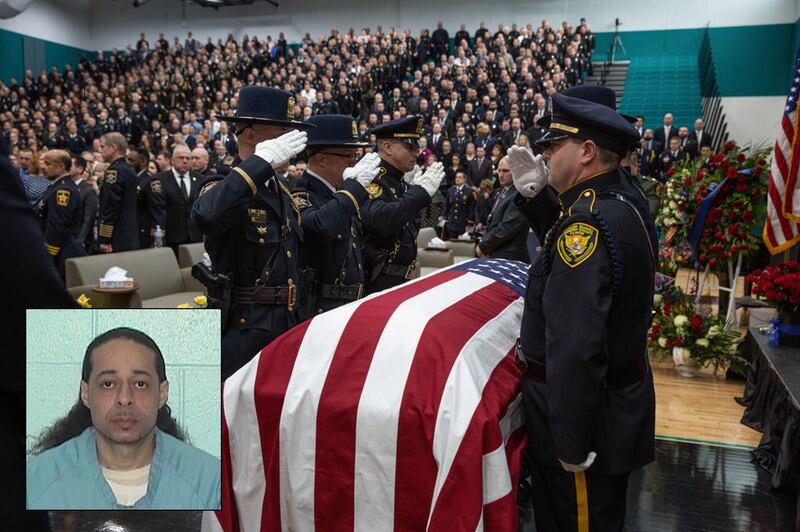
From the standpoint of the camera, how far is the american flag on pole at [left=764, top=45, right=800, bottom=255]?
418cm

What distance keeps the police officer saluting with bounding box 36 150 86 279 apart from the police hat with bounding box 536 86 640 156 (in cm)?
459

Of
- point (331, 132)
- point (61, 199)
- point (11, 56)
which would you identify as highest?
point (11, 56)

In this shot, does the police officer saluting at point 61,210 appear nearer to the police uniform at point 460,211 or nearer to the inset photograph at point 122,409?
the inset photograph at point 122,409

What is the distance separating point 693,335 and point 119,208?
4.79 m

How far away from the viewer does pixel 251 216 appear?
2322 millimetres

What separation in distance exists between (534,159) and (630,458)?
92 cm

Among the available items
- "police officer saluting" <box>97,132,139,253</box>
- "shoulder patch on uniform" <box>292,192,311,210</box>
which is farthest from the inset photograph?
"police officer saluting" <box>97,132,139,253</box>

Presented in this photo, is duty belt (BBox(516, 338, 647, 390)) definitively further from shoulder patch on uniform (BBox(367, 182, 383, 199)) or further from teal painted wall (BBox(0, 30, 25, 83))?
teal painted wall (BBox(0, 30, 25, 83))

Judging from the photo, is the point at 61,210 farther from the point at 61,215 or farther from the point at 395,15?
the point at 395,15

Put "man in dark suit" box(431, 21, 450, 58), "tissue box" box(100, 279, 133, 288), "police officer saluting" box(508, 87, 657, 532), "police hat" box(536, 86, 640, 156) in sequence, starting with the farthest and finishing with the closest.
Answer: "man in dark suit" box(431, 21, 450, 58) → "tissue box" box(100, 279, 133, 288) → "police hat" box(536, 86, 640, 156) → "police officer saluting" box(508, 87, 657, 532)

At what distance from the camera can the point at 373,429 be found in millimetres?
1766

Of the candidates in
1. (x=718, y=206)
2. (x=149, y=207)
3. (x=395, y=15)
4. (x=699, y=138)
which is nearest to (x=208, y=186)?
(x=718, y=206)

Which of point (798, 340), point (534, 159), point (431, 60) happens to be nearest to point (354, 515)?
point (534, 159)

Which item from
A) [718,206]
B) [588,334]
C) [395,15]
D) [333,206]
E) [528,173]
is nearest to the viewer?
[588,334]
